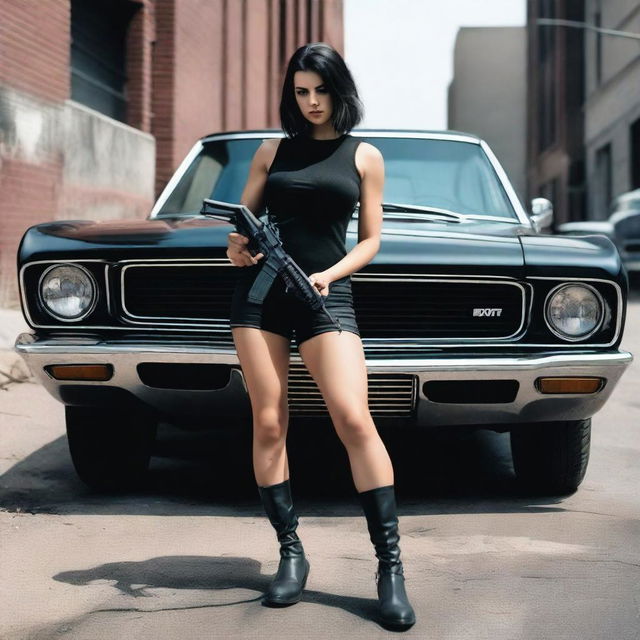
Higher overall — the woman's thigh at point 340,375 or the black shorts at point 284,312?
the black shorts at point 284,312

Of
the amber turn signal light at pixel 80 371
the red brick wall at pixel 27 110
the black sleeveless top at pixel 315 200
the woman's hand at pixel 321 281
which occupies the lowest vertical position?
the amber turn signal light at pixel 80 371

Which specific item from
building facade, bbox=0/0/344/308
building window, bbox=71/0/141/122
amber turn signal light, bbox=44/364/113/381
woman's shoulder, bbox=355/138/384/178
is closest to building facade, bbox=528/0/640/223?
building facade, bbox=0/0/344/308

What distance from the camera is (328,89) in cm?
342

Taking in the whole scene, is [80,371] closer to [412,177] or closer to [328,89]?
[328,89]

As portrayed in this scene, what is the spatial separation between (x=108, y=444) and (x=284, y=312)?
66.9 inches

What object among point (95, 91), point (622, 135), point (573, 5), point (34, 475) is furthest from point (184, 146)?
point (573, 5)

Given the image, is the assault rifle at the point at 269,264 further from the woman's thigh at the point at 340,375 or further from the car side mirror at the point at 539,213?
the car side mirror at the point at 539,213

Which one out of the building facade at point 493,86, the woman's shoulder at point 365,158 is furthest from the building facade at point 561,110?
the woman's shoulder at point 365,158

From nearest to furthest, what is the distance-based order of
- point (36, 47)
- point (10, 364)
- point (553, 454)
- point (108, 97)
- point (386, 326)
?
point (386, 326)
point (553, 454)
point (10, 364)
point (36, 47)
point (108, 97)

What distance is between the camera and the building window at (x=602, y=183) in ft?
121

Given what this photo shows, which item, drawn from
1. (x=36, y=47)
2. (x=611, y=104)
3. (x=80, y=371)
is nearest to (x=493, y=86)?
(x=611, y=104)

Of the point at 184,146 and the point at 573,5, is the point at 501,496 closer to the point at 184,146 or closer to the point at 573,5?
the point at 184,146

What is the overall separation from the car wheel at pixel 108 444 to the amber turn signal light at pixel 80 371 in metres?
0.20

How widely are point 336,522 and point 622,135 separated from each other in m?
30.7
